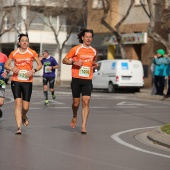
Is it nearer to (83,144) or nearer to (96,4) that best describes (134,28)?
(96,4)

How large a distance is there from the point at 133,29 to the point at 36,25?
16.3 m

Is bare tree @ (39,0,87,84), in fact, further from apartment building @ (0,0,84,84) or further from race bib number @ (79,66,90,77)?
race bib number @ (79,66,90,77)

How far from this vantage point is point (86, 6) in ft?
159

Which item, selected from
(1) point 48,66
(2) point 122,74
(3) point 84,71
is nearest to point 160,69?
(1) point 48,66

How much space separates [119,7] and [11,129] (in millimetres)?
32283

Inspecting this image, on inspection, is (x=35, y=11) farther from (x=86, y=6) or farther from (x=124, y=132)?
(x=124, y=132)

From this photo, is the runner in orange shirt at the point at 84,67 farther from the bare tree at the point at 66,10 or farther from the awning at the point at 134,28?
the bare tree at the point at 66,10

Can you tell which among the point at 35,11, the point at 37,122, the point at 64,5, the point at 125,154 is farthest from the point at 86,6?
the point at 125,154

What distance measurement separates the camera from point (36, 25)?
193 feet

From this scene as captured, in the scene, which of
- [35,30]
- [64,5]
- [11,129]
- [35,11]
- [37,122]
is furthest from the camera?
[35,30]

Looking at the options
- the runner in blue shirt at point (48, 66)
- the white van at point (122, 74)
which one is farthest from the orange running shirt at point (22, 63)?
the white van at point (122, 74)

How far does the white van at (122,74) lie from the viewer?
3556cm

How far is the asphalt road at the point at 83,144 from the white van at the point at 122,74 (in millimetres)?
16075

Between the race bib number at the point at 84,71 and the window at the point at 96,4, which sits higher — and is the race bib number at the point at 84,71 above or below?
below
